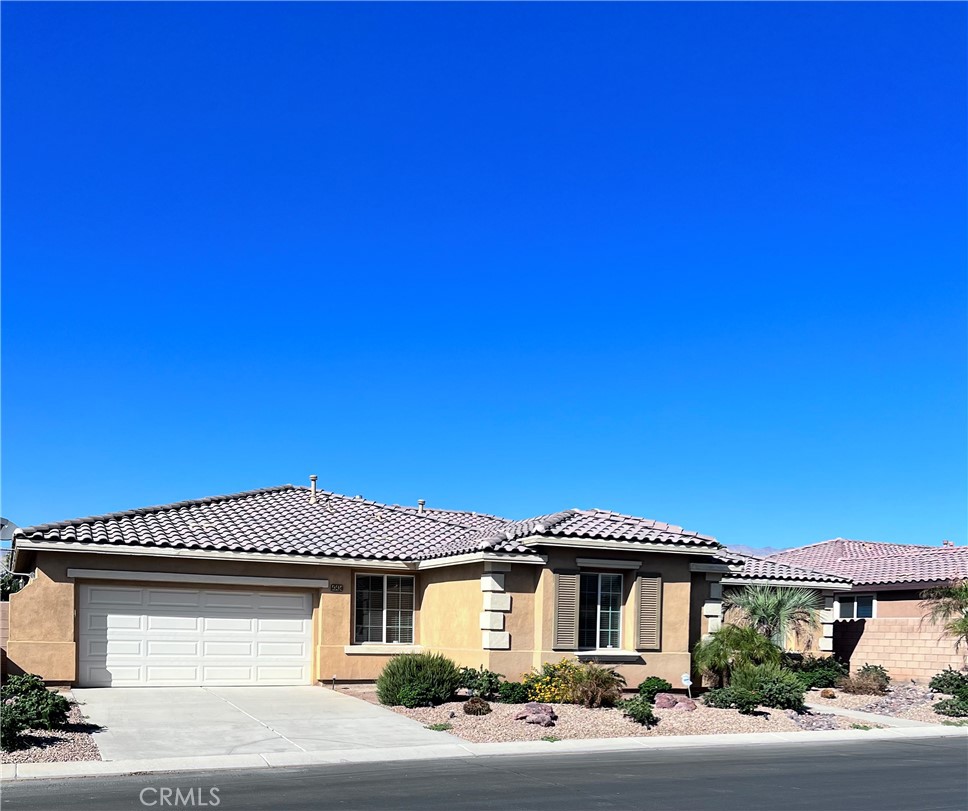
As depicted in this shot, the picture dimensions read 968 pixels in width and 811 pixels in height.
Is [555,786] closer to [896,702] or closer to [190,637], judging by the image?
[190,637]

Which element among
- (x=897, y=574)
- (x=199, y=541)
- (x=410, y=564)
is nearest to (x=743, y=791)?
(x=410, y=564)

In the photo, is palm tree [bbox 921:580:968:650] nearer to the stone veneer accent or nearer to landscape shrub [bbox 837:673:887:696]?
landscape shrub [bbox 837:673:887:696]

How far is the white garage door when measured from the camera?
22516 mm

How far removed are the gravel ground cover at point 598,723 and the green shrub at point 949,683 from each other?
463 centimetres

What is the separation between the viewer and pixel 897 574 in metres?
30.2

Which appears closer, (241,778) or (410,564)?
(241,778)

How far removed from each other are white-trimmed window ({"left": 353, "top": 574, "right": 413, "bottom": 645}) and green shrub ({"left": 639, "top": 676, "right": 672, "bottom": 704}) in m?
6.37

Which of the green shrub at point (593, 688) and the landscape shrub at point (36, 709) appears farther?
the green shrub at point (593, 688)

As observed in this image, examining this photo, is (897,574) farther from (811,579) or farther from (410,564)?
(410,564)

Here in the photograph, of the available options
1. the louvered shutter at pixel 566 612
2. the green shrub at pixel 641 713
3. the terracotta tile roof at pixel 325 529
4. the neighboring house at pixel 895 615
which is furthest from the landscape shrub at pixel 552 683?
the neighboring house at pixel 895 615

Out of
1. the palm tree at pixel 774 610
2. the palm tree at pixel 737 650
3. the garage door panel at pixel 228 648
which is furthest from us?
the palm tree at pixel 774 610

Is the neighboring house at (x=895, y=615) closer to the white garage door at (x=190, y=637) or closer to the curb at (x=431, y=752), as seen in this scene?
the curb at (x=431, y=752)

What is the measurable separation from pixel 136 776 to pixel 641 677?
12.4m

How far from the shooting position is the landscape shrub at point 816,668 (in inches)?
1063
